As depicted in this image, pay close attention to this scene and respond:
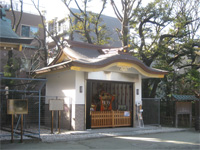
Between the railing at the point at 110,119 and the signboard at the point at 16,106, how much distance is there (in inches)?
194

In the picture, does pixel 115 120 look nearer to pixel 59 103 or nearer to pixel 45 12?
pixel 59 103

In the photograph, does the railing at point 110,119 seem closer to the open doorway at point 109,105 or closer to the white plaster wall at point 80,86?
the open doorway at point 109,105

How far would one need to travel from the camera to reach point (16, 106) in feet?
30.7

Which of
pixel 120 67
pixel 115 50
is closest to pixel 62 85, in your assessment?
pixel 120 67

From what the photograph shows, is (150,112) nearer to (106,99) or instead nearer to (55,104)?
(106,99)

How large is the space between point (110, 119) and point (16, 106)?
247 inches

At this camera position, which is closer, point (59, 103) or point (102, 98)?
point (59, 103)

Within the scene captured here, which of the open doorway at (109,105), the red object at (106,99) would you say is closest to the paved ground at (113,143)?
the open doorway at (109,105)

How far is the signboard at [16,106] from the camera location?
30.3ft

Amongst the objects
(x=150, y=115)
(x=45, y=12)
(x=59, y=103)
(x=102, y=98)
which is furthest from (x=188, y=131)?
(x=45, y=12)

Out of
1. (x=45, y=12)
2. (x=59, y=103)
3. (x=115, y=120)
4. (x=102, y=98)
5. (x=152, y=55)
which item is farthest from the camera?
(x=45, y=12)

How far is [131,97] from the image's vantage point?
49.9ft

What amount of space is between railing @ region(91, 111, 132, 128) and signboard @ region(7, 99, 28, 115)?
492 cm

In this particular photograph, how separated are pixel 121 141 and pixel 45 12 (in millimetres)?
15498
